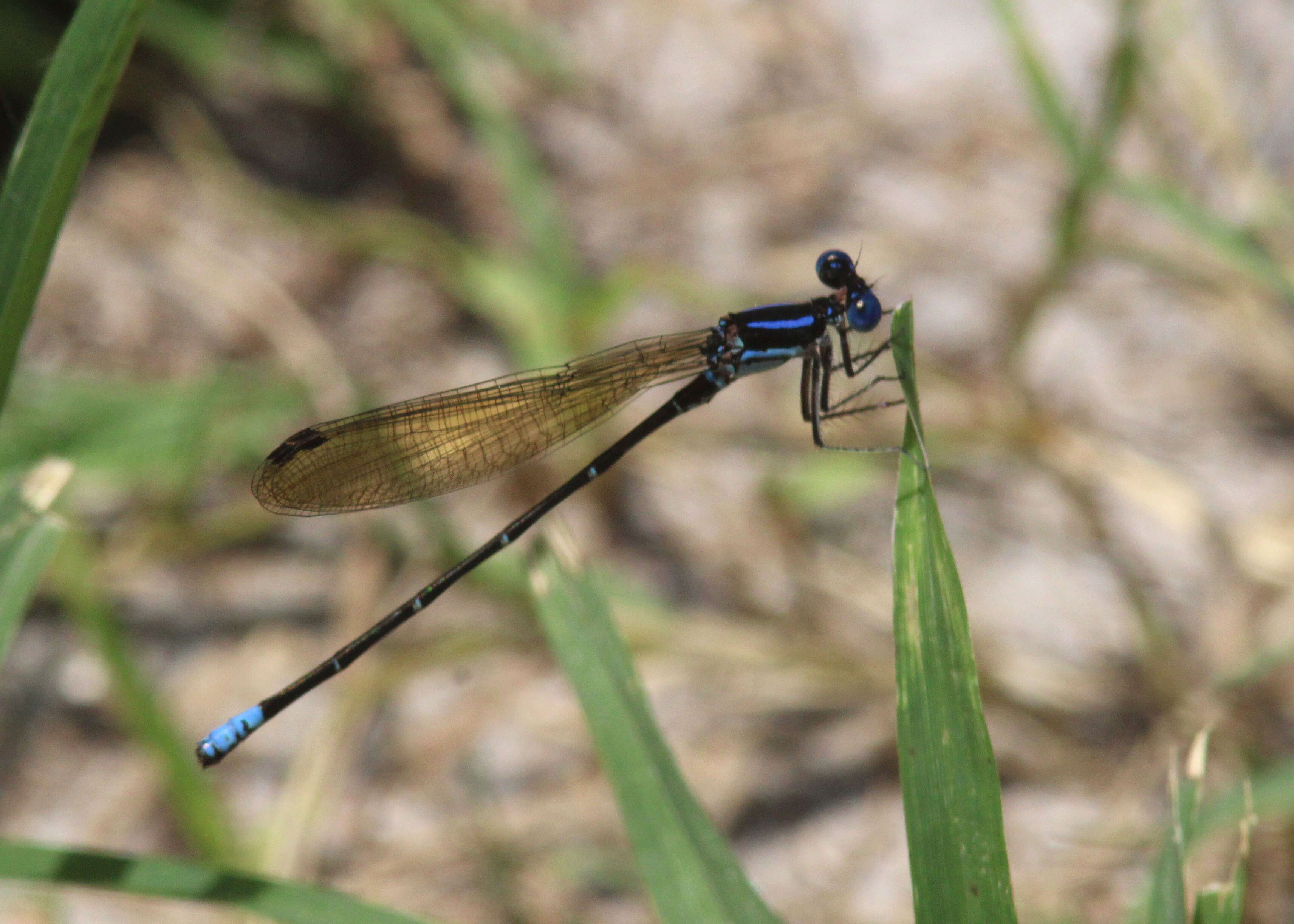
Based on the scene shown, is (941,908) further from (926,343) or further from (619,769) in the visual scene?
(926,343)

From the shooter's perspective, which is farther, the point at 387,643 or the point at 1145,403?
the point at 1145,403

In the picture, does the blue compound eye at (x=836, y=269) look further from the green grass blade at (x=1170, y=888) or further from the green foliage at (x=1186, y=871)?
the green grass blade at (x=1170, y=888)

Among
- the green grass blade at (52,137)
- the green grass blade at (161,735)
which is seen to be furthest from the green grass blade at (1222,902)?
the green grass blade at (161,735)

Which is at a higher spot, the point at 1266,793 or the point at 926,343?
the point at 926,343

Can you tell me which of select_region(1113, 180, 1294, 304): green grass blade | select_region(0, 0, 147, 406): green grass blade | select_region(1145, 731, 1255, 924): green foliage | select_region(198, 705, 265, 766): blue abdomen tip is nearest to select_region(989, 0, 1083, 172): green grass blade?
select_region(1113, 180, 1294, 304): green grass blade

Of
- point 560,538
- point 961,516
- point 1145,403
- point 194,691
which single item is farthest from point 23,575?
point 1145,403

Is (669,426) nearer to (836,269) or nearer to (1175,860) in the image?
(836,269)
